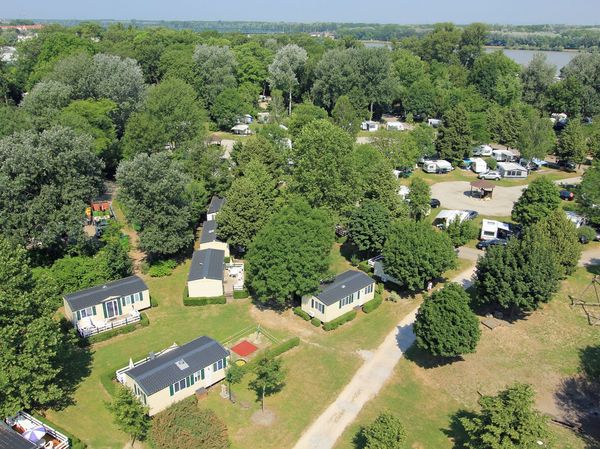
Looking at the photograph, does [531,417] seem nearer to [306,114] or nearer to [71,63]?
[306,114]

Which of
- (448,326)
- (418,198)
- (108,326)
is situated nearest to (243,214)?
(108,326)

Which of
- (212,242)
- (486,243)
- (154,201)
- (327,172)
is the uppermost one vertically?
(327,172)

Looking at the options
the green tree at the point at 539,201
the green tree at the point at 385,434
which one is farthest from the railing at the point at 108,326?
the green tree at the point at 539,201

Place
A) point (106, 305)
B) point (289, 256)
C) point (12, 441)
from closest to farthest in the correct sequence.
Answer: point (12, 441)
point (289, 256)
point (106, 305)

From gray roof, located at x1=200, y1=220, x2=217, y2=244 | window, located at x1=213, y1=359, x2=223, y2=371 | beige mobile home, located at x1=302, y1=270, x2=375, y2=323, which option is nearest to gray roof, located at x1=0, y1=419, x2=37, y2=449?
window, located at x1=213, y1=359, x2=223, y2=371

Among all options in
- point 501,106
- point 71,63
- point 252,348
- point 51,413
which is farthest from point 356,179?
point 501,106

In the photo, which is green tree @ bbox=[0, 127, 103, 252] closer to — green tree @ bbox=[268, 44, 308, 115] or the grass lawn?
the grass lawn

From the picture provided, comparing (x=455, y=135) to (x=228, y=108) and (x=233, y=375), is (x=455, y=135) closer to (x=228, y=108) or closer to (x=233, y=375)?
(x=228, y=108)
